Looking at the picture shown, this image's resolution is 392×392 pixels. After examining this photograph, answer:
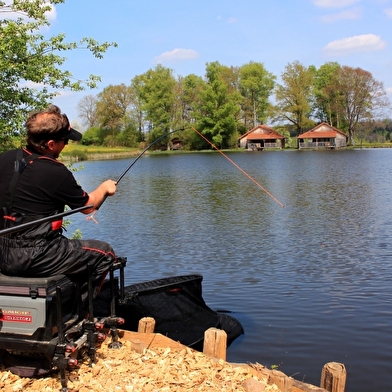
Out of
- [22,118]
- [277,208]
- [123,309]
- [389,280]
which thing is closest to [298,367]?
[123,309]

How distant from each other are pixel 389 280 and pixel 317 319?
2.77 m

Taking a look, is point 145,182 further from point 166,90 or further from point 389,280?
point 166,90

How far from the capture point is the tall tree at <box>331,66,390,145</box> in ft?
339

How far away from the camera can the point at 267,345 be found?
26.2 ft

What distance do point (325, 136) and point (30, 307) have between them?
101730 millimetres

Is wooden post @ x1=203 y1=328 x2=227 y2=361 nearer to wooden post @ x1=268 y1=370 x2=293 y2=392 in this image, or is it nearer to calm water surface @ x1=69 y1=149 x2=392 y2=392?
wooden post @ x1=268 y1=370 x2=293 y2=392

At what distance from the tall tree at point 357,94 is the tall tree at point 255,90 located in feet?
46.7

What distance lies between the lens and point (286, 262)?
12805 millimetres

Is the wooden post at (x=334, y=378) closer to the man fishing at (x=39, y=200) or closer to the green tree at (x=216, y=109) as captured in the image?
the man fishing at (x=39, y=200)

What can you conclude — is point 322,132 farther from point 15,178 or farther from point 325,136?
point 15,178

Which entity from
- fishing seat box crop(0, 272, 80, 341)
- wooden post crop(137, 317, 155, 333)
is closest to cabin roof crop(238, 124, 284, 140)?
wooden post crop(137, 317, 155, 333)

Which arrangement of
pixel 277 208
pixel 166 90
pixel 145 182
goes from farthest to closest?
pixel 166 90 → pixel 145 182 → pixel 277 208

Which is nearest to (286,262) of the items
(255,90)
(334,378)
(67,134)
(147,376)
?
(334,378)

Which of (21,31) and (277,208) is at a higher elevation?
(21,31)
